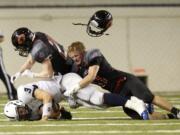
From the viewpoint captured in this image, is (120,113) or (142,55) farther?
(142,55)

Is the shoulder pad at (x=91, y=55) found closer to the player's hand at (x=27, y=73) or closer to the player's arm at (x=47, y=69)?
the player's arm at (x=47, y=69)

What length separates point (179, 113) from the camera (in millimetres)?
9859

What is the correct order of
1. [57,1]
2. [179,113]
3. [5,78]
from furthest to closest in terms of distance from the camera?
[57,1]
[5,78]
[179,113]

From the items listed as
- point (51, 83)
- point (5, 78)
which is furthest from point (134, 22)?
point (51, 83)

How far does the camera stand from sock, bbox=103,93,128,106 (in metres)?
9.73

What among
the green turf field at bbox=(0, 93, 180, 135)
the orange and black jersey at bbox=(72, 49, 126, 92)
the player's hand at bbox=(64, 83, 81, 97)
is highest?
the orange and black jersey at bbox=(72, 49, 126, 92)

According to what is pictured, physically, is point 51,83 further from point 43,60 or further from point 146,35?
point 146,35

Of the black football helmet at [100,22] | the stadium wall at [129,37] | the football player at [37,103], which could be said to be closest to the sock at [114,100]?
the football player at [37,103]

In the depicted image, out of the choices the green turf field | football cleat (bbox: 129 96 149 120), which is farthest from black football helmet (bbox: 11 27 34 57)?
football cleat (bbox: 129 96 149 120)

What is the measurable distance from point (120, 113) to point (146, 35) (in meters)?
4.39

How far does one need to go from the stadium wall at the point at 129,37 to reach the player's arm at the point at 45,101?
553 centimetres

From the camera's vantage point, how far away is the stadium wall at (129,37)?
15320 mm

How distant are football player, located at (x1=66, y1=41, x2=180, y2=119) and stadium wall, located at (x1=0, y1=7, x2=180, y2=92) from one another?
520cm

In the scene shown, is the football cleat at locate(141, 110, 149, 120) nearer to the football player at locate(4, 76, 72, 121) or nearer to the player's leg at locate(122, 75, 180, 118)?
the player's leg at locate(122, 75, 180, 118)
